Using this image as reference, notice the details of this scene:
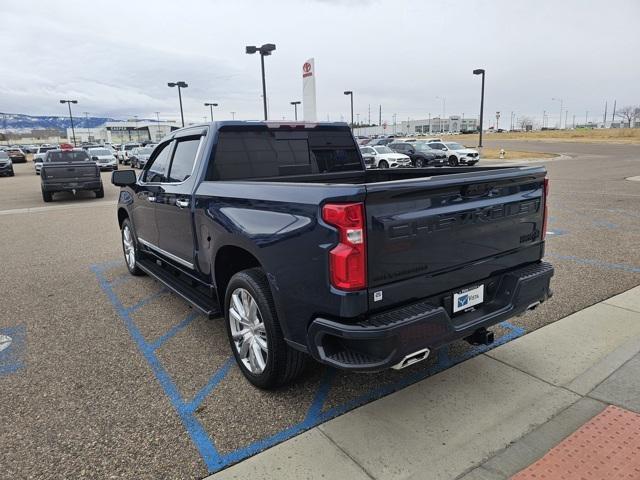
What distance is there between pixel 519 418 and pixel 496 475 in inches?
23.7

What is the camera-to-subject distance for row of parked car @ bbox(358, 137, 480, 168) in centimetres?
2727

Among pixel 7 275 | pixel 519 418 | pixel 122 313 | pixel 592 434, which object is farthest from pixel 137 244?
pixel 592 434

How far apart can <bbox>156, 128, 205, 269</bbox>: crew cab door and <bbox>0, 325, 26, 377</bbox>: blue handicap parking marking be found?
149 cm

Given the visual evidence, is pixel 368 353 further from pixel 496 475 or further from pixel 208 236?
pixel 208 236

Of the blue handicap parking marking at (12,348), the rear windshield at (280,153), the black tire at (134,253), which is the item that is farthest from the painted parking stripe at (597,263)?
the blue handicap parking marking at (12,348)

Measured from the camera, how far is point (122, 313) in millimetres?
→ 5066

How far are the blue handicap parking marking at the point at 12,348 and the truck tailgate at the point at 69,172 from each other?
12668 mm

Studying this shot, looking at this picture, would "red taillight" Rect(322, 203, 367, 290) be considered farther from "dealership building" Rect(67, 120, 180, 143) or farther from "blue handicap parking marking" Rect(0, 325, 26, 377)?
"dealership building" Rect(67, 120, 180, 143)

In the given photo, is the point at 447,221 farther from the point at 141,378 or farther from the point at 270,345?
the point at 141,378

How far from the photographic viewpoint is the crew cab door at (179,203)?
412cm

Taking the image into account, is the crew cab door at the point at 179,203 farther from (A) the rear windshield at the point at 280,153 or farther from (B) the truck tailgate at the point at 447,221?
(B) the truck tailgate at the point at 447,221

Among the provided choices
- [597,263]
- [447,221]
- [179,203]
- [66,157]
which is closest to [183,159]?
[179,203]

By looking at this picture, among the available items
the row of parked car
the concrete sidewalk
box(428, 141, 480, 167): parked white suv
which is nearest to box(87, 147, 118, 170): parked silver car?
the row of parked car

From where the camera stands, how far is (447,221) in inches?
111
